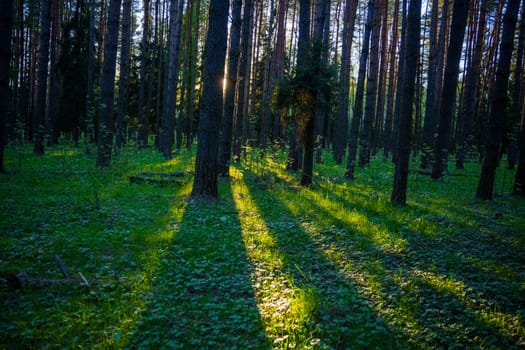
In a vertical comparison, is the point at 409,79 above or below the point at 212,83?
above

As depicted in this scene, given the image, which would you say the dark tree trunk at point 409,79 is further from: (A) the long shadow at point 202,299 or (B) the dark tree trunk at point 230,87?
(B) the dark tree trunk at point 230,87

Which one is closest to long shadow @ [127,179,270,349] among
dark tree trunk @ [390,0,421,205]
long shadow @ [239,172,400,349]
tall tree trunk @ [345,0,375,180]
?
long shadow @ [239,172,400,349]

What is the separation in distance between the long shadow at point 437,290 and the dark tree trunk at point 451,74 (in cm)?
846

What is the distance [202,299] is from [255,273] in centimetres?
94

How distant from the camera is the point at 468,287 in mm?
4020

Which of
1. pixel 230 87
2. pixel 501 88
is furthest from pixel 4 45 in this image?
pixel 501 88

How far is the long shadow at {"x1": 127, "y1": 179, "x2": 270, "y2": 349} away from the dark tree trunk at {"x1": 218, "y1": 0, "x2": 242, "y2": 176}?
5.78 m

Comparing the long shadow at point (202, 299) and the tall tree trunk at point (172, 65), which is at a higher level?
the tall tree trunk at point (172, 65)

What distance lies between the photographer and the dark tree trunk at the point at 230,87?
33.7 ft

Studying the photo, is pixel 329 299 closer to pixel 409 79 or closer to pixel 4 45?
pixel 409 79

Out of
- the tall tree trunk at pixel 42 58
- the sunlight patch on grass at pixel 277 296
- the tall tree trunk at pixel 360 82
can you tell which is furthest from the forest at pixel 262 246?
the tall tree trunk at pixel 42 58

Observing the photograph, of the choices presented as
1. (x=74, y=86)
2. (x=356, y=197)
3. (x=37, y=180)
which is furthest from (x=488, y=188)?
(x=74, y=86)

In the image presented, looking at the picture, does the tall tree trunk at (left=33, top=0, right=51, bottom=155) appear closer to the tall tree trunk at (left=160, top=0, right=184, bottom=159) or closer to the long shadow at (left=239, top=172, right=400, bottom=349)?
the tall tree trunk at (left=160, top=0, right=184, bottom=159)

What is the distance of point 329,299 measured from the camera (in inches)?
151
